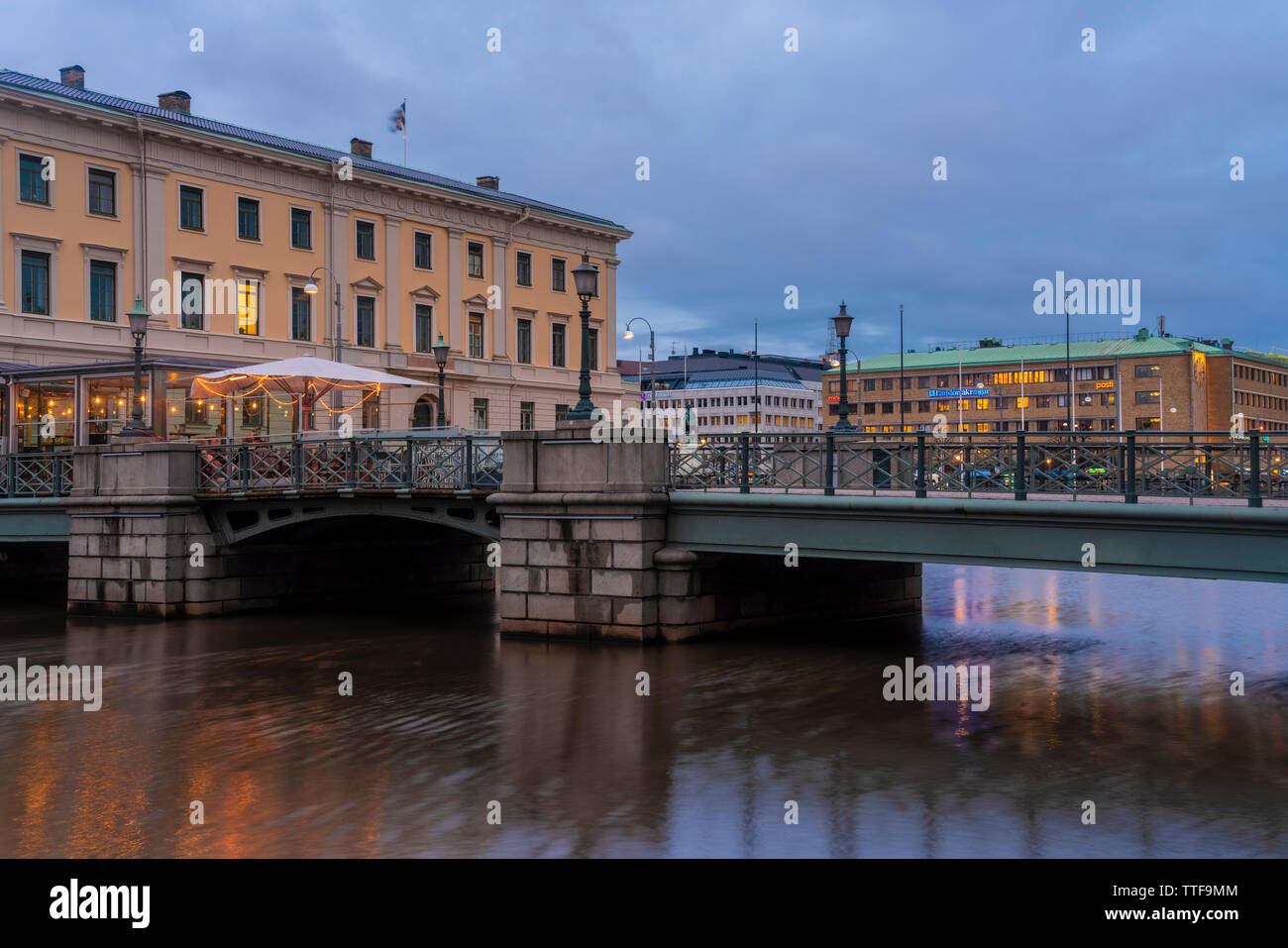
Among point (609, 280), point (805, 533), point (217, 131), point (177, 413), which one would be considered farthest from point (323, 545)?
point (609, 280)

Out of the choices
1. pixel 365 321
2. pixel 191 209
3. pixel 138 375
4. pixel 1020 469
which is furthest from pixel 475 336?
pixel 1020 469

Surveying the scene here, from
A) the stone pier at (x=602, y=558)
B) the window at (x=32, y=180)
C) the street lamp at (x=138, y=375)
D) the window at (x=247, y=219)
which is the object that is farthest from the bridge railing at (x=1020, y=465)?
the window at (x=247, y=219)

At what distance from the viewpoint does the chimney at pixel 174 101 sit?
167 ft

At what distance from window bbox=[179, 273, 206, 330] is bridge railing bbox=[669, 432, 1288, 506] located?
92.3ft

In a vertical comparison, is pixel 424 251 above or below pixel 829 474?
above

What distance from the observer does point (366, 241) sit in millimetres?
52500

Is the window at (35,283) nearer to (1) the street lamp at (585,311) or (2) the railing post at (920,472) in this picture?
(1) the street lamp at (585,311)

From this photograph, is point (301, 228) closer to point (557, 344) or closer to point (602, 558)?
point (557, 344)

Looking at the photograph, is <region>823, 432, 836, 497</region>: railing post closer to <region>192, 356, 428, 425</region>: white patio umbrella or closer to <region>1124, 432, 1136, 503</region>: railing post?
<region>1124, 432, 1136, 503</region>: railing post

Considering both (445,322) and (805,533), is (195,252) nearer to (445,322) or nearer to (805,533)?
(445,322)

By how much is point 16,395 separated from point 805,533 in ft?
74.1

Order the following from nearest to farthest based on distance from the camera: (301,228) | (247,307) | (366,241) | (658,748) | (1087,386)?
(658,748) → (247,307) → (301,228) → (366,241) → (1087,386)

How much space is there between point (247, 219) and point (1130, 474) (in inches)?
1498
